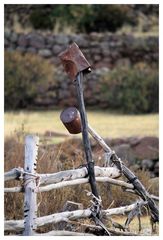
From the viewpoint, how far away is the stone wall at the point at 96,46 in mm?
20547

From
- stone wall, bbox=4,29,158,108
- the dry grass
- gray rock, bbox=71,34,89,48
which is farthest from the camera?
gray rock, bbox=71,34,89,48

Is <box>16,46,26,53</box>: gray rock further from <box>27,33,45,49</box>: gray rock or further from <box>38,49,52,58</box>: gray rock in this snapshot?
<box>38,49,52,58</box>: gray rock

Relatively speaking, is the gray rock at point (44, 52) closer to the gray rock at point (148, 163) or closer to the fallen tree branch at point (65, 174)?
the gray rock at point (148, 163)

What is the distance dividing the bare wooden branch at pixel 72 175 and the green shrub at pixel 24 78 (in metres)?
12.2

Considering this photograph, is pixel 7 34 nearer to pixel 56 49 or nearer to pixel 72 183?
pixel 56 49

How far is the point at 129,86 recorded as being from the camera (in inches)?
746

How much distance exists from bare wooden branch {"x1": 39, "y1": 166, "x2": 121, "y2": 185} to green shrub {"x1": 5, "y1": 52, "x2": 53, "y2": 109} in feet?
39.9

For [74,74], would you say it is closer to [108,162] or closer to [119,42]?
[108,162]

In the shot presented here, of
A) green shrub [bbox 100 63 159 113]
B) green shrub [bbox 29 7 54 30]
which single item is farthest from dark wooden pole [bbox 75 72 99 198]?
green shrub [bbox 29 7 54 30]

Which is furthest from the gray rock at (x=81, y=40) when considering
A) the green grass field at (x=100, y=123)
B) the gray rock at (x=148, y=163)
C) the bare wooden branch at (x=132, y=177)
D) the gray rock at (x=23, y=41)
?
the bare wooden branch at (x=132, y=177)

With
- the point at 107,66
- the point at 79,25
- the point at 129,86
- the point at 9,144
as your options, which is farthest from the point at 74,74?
the point at 79,25

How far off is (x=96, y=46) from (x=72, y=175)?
48.3ft

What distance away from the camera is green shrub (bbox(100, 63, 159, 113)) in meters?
18.7

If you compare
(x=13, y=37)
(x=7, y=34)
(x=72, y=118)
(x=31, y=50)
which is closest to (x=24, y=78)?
(x=31, y=50)
